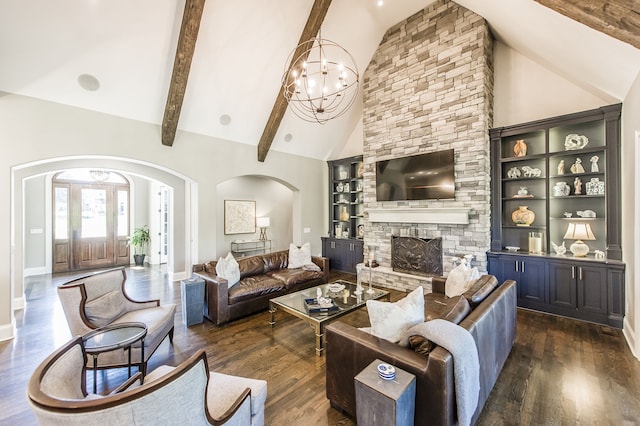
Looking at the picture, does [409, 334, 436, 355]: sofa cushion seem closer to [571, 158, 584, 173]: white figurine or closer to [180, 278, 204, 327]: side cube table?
[180, 278, 204, 327]: side cube table

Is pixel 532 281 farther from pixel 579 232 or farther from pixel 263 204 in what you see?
pixel 263 204

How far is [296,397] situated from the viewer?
2400mm

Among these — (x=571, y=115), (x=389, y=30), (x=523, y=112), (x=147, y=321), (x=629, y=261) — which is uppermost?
(x=389, y=30)

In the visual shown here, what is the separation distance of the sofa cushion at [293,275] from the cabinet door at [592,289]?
4.02 meters

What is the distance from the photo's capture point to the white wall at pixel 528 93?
14.1 feet

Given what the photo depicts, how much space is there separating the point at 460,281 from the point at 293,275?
106 inches

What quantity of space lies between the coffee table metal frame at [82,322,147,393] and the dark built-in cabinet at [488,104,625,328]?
200 inches

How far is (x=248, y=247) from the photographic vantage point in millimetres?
7777

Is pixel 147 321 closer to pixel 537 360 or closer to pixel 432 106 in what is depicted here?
pixel 537 360

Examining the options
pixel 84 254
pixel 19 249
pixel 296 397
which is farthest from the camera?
pixel 84 254

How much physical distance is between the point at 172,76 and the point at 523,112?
19.2 feet

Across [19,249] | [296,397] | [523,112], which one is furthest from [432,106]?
[19,249]

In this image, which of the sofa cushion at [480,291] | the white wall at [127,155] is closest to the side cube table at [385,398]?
the sofa cushion at [480,291]

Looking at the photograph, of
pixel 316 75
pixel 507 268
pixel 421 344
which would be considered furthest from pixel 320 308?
pixel 316 75
